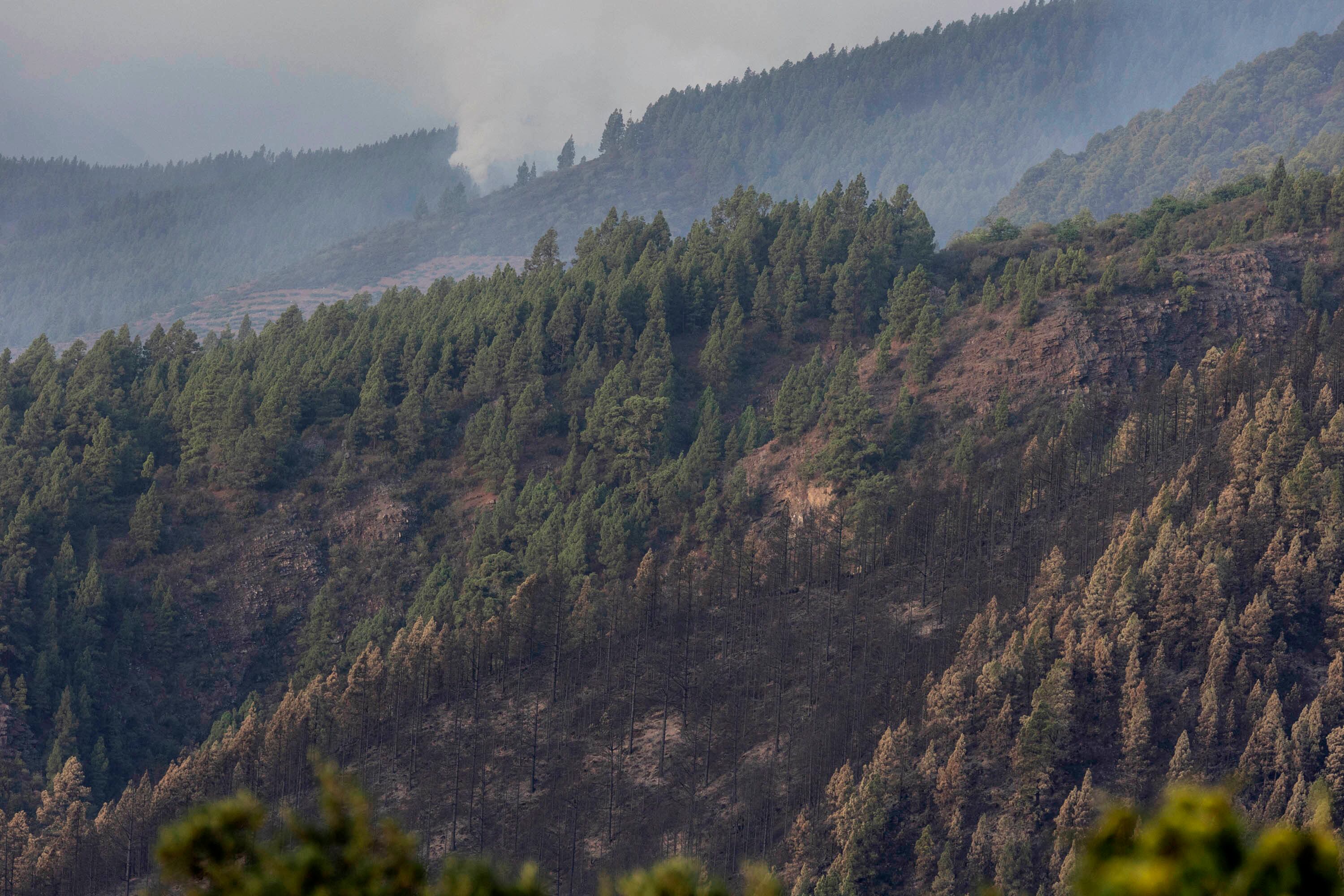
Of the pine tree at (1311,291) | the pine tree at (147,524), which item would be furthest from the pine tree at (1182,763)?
the pine tree at (147,524)

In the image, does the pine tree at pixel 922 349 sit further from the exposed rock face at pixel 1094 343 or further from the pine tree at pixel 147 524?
the pine tree at pixel 147 524

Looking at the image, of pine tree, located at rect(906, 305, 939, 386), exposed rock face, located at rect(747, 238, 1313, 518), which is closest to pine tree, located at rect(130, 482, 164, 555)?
exposed rock face, located at rect(747, 238, 1313, 518)

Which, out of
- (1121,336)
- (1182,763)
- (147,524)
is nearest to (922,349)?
(1121,336)

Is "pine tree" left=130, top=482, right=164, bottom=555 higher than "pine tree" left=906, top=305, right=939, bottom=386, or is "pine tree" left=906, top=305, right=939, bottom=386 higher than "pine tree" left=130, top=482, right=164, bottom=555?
"pine tree" left=906, top=305, right=939, bottom=386

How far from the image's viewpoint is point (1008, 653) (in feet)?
186

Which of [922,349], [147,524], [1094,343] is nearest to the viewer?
[1094,343]

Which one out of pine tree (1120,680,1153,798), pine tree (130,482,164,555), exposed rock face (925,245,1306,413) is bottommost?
pine tree (1120,680,1153,798)

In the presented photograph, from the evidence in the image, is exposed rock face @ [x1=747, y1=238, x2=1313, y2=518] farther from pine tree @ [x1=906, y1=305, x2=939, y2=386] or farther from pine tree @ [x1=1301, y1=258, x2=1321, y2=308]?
pine tree @ [x1=1301, y1=258, x2=1321, y2=308]

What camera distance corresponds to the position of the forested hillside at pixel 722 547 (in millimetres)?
55438

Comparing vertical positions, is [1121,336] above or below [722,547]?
above

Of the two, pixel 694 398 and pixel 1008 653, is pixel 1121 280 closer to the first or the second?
pixel 694 398

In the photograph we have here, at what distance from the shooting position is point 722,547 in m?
80.1

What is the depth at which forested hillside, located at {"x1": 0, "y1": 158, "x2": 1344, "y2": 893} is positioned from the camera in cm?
5544

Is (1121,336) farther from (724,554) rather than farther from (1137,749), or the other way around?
(1137,749)
